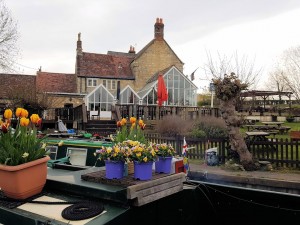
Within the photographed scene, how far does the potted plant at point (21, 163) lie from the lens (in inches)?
104

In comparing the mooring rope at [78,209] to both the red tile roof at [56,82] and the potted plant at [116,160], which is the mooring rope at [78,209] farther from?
the red tile roof at [56,82]

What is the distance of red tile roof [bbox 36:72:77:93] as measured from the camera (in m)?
34.6

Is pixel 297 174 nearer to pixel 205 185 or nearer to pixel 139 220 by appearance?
pixel 205 185

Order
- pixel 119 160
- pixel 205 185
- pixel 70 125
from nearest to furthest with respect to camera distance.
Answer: pixel 119 160
pixel 205 185
pixel 70 125

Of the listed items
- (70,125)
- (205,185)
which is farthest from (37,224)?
(70,125)

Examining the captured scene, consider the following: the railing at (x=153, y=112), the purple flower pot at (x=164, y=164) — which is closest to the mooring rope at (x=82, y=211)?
the purple flower pot at (x=164, y=164)

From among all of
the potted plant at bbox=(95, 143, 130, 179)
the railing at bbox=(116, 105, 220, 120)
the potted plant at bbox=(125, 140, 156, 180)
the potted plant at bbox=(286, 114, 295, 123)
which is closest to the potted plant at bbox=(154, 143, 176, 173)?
the potted plant at bbox=(125, 140, 156, 180)

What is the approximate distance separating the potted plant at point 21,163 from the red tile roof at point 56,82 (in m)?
32.6

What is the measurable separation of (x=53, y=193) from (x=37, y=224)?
0.63 m

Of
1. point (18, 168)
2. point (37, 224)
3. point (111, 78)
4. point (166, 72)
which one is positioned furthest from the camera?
point (111, 78)

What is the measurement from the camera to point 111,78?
36.9 m

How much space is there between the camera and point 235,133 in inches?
380

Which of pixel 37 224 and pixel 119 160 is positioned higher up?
pixel 119 160

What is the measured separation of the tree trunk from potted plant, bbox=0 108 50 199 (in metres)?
7.44
